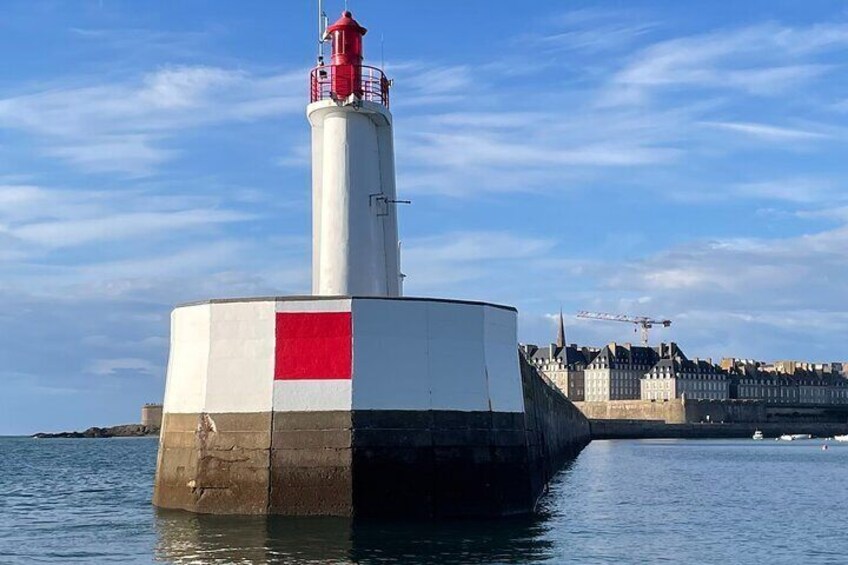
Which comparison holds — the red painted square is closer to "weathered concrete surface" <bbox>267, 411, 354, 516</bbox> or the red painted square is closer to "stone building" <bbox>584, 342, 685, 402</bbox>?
"weathered concrete surface" <bbox>267, 411, 354, 516</bbox>

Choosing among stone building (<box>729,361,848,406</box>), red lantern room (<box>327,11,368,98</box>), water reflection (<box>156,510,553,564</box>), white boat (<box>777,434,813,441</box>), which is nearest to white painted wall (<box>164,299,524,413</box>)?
water reflection (<box>156,510,553,564</box>)

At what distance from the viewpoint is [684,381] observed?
159000 mm

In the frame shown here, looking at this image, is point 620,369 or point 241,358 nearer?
point 241,358

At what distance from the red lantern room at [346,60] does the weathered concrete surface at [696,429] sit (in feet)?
306

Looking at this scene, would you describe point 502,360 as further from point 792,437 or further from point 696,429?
point 792,437

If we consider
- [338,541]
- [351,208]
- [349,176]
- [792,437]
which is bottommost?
[338,541]

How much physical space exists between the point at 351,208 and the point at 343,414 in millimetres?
5846

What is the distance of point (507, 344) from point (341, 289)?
3.89 m

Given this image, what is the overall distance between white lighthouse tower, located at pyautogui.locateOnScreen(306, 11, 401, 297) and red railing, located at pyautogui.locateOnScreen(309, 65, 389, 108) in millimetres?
22

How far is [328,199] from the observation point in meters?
23.6

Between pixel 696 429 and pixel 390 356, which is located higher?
pixel 696 429

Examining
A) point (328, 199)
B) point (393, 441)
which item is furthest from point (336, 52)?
point (393, 441)

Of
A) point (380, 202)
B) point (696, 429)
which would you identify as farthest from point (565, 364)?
point (380, 202)

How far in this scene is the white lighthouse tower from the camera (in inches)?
920
